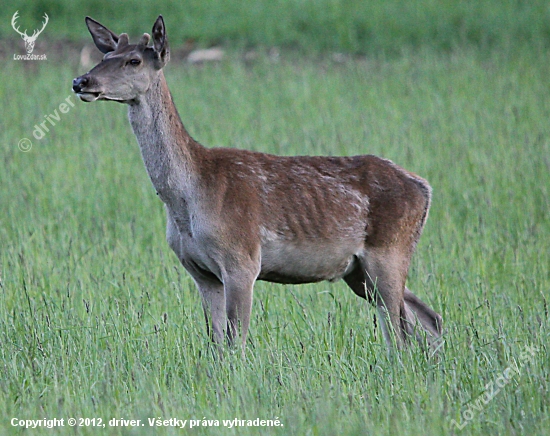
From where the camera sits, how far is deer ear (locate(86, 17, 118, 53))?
6.48 metres

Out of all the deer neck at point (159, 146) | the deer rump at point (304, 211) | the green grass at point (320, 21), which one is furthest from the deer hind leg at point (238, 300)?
the green grass at point (320, 21)

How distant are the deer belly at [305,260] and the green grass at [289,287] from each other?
0.77 ft

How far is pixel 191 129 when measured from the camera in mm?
13070

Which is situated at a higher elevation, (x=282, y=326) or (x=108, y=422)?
(x=108, y=422)

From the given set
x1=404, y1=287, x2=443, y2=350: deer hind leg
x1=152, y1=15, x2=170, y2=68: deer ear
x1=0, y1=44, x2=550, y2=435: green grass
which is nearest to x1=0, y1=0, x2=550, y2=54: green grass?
x1=0, y1=44, x2=550, y2=435: green grass

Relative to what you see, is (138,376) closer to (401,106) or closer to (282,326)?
(282,326)

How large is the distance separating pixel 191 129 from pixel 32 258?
17.5 ft

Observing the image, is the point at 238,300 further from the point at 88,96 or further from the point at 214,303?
the point at 88,96

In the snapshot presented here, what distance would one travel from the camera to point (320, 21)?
19.3 meters

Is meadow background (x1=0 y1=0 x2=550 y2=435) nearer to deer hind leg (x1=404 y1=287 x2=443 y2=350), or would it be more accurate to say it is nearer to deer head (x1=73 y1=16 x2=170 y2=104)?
deer hind leg (x1=404 y1=287 x2=443 y2=350)

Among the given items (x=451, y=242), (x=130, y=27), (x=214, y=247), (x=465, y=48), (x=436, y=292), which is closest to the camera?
(x=214, y=247)

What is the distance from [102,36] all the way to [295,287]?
264 cm

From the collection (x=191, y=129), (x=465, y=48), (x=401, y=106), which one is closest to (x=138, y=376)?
(x=191, y=129)

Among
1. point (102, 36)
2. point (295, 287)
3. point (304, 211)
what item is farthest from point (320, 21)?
point (304, 211)
